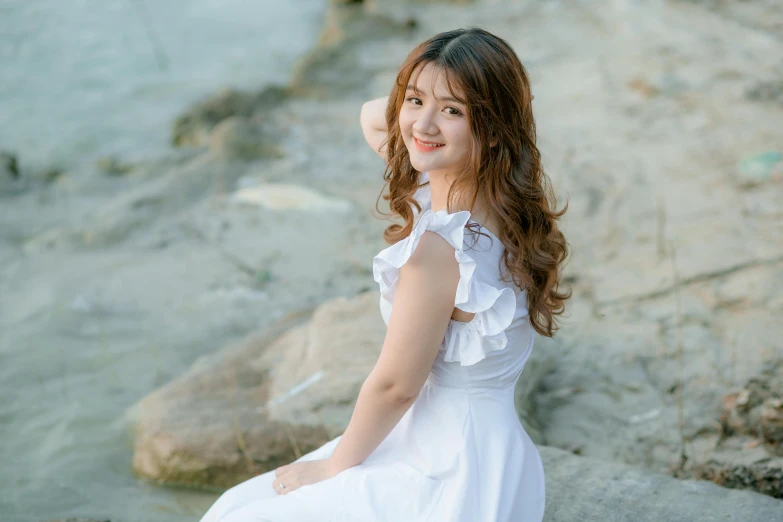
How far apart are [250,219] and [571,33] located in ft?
13.9

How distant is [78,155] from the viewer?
6848 millimetres

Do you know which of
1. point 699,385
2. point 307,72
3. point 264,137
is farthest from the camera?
point 307,72

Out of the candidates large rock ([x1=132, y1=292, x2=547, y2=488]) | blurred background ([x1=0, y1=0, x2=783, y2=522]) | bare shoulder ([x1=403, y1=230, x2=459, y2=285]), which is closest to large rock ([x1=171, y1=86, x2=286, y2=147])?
blurred background ([x1=0, y1=0, x2=783, y2=522])

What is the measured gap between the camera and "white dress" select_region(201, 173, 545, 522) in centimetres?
176

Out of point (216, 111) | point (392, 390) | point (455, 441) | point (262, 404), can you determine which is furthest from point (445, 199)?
point (216, 111)

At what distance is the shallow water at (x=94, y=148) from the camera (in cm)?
308

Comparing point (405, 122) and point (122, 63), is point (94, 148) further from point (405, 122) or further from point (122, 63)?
point (405, 122)

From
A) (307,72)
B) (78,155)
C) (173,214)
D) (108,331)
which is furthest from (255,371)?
(307,72)

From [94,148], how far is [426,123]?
19.4 ft

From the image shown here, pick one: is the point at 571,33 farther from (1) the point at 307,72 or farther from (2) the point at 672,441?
(2) the point at 672,441

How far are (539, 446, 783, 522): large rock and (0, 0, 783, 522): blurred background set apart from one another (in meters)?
0.21

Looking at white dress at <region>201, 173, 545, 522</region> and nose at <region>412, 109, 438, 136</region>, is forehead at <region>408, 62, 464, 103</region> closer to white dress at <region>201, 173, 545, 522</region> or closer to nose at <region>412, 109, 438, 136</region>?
nose at <region>412, 109, 438, 136</region>

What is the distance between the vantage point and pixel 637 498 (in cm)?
230

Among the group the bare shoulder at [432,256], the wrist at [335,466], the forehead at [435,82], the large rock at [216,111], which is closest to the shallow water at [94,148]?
the large rock at [216,111]
